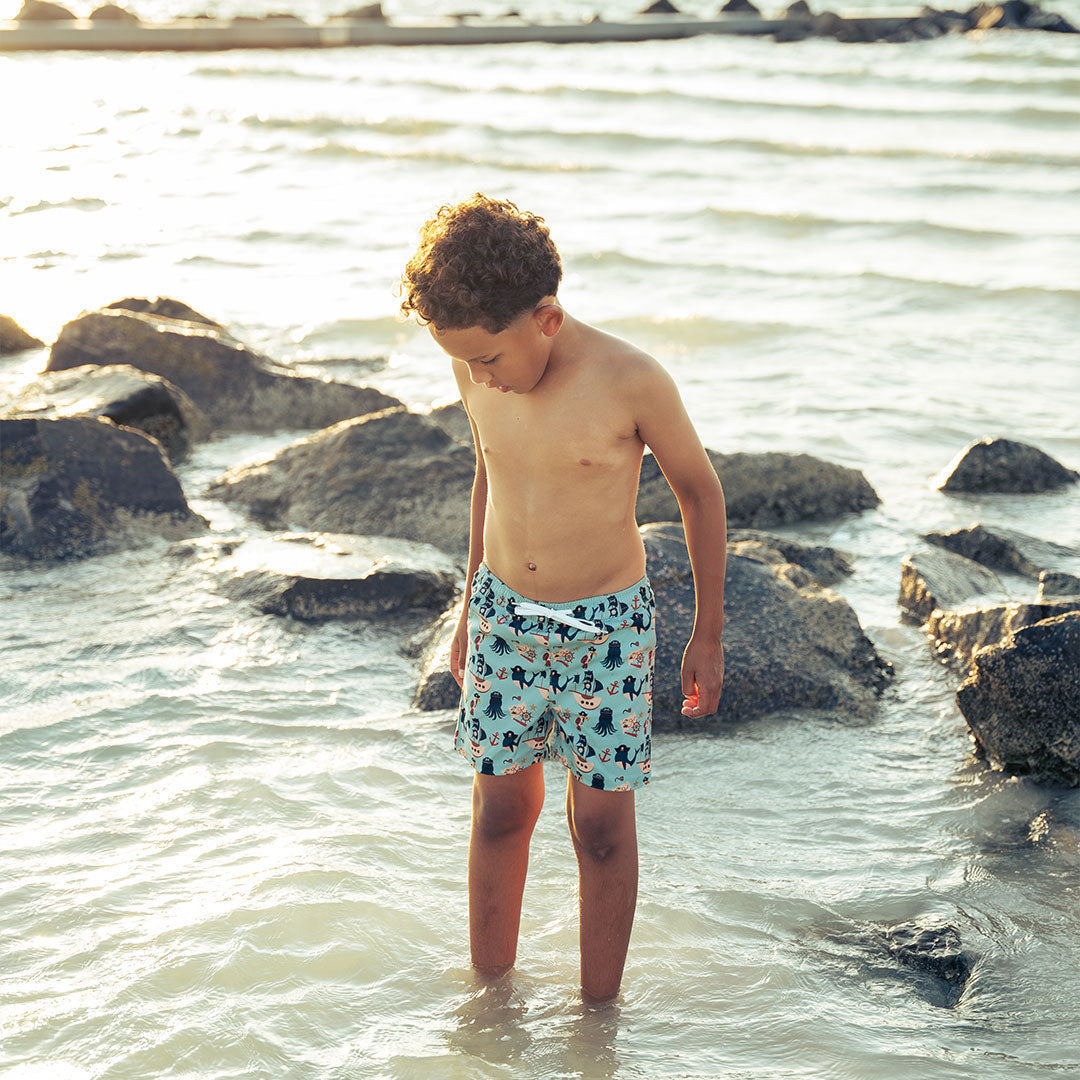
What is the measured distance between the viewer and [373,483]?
642 centimetres

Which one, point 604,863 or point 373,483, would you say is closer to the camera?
point 604,863

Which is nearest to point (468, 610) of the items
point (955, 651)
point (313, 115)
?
point (955, 651)

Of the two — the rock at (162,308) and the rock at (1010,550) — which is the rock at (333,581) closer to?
the rock at (1010,550)

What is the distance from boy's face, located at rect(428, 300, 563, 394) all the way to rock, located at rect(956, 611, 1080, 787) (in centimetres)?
223

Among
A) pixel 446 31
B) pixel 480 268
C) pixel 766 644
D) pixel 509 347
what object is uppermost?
pixel 446 31

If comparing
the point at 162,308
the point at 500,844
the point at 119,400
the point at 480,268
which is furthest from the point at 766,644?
the point at 162,308

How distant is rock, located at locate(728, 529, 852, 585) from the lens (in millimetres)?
6008

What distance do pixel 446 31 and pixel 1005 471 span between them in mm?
29571

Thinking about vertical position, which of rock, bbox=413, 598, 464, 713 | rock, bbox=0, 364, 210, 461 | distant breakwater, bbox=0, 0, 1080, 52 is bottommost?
rock, bbox=413, 598, 464, 713

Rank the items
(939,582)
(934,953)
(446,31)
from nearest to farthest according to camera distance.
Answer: (934,953)
(939,582)
(446,31)

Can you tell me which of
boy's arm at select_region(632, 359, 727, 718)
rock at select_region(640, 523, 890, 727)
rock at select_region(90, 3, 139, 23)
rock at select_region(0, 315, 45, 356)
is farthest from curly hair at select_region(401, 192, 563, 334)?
rock at select_region(90, 3, 139, 23)

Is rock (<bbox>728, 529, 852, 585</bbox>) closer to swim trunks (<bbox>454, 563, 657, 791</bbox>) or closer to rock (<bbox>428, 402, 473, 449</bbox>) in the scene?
rock (<bbox>428, 402, 473, 449</bbox>)

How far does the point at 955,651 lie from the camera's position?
5270 mm

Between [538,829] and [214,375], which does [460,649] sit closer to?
[538,829]
